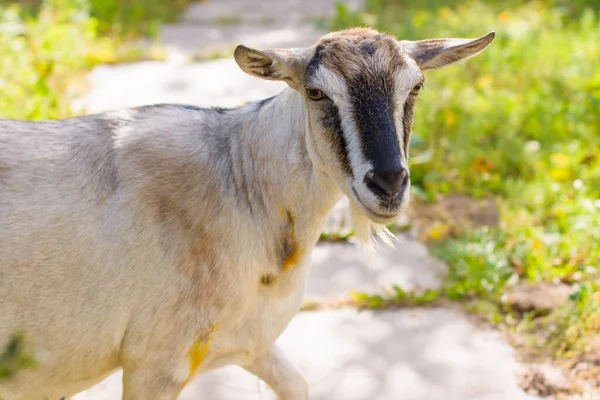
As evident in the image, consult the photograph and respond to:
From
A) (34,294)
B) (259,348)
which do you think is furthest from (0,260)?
(259,348)

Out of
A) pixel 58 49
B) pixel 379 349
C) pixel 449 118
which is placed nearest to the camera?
pixel 379 349

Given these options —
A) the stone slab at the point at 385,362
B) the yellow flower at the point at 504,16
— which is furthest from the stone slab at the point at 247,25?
the stone slab at the point at 385,362

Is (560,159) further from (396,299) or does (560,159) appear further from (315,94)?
(315,94)

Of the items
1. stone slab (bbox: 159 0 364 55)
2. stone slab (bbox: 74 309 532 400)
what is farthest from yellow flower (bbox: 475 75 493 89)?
stone slab (bbox: 74 309 532 400)

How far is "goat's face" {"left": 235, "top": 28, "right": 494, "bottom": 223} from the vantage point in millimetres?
2770

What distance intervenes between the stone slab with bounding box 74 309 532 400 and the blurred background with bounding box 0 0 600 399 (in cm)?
15

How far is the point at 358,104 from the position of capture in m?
2.83

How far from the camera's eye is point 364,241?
333 centimetres

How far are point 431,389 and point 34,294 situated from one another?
211 cm

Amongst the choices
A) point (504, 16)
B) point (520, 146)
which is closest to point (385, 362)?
point (520, 146)

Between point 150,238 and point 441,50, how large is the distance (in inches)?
55.8

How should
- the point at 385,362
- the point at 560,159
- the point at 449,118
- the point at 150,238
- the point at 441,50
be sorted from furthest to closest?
the point at 449,118 < the point at 560,159 < the point at 385,362 < the point at 441,50 < the point at 150,238

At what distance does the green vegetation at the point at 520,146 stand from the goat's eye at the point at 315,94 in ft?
3.29

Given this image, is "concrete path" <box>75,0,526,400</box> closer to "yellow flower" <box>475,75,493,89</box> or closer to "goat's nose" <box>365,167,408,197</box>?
"goat's nose" <box>365,167,408,197</box>
